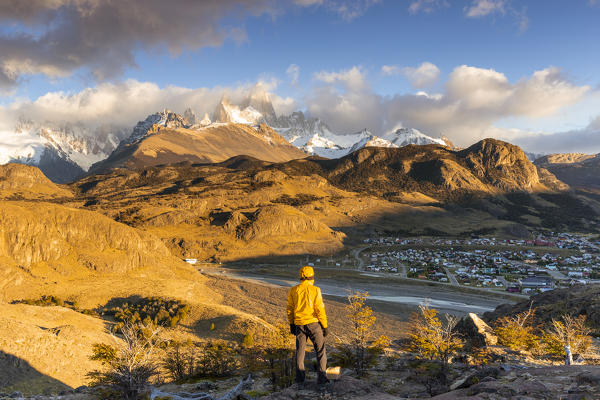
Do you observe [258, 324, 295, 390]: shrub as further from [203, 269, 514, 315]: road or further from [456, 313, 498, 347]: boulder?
[203, 269, 514, 315]: road

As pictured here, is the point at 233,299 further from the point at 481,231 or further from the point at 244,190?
the point at 481,231

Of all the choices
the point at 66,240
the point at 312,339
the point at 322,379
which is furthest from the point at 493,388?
the point at 66,240

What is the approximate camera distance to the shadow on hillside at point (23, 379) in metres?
19.3

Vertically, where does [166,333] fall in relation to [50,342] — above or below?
below

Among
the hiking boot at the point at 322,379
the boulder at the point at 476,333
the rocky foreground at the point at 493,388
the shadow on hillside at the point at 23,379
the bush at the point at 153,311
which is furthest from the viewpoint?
the bush at the point at 153,311

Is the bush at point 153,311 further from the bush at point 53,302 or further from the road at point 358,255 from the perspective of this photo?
the road at point 358,255

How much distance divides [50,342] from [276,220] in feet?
349

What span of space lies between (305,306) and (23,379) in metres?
20.5

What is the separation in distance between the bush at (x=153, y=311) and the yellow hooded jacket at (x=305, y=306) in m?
33.5

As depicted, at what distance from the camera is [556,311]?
102 feet

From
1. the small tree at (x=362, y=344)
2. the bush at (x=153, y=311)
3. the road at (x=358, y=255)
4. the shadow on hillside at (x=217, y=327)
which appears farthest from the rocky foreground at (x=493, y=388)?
the road at (x=358, y=255)

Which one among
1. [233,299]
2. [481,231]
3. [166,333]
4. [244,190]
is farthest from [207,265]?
[481,231]

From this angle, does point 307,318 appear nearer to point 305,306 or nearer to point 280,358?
point 305,306

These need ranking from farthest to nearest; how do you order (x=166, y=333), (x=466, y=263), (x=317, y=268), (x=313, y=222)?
(x=313, y=222) < (x=466, y=263) < (x=317, y=268) < (x=166, y=333)
